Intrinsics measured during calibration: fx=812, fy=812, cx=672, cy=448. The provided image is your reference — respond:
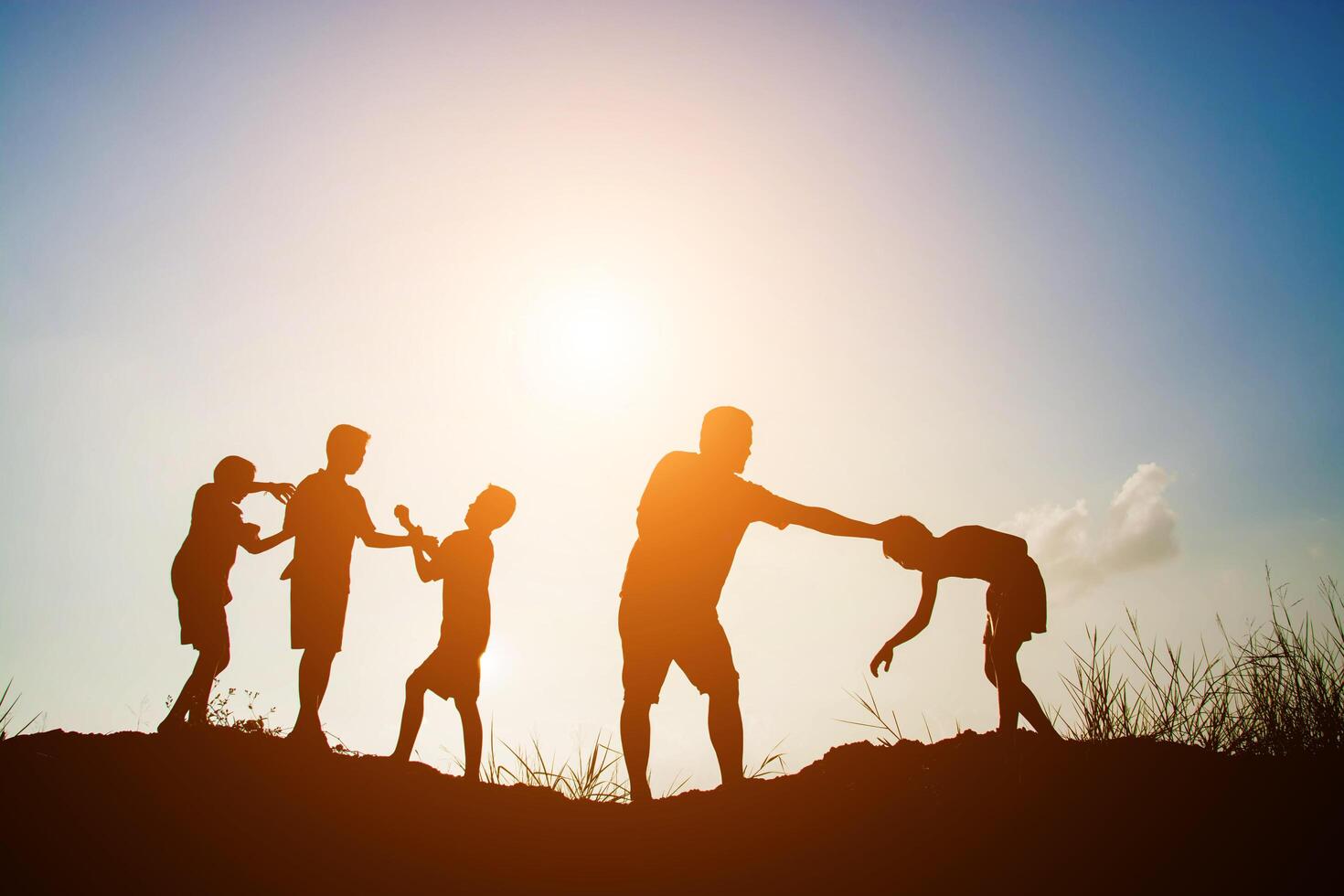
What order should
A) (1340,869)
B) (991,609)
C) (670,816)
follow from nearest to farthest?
(1340,869)
(670,816)
(991,609)

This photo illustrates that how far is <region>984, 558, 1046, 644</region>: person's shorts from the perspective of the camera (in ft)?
16.5

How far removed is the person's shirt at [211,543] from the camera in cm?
612

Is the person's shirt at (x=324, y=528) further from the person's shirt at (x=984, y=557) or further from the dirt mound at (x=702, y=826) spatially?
the person's shirt at (x=984, y=557)

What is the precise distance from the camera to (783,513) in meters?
4.99

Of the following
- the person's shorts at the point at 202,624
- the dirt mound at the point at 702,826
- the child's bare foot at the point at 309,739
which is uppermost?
the person's shorts at the point at 202,624

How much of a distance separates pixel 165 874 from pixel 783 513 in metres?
3.53

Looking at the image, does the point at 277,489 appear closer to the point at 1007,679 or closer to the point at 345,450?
the point at 345,450

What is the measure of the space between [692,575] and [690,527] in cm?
29

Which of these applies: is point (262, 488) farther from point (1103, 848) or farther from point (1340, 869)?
point (1340, 869)

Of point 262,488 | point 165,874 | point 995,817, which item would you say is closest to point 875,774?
point 995,817

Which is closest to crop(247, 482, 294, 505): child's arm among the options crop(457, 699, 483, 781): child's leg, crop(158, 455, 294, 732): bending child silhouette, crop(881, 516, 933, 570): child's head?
crop(158, 455, 294, 732): bending child silhouette

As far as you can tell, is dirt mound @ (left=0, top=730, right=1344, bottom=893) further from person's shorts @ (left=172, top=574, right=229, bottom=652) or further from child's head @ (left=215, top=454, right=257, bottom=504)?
child's head @ (left=215, top=454, right=257, bottom=504)

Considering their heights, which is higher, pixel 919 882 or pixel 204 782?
pixel 204 782

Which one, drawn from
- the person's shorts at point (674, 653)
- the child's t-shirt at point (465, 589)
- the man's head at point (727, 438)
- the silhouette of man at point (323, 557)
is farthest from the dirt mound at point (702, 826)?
the man's head at point (727, 438)
